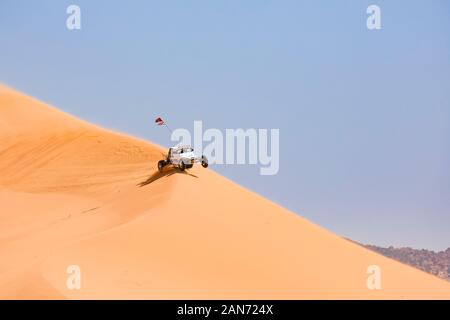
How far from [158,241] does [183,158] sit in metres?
5.93

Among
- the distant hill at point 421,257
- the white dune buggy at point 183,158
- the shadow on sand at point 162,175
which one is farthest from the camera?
the distant hill at point 421,257

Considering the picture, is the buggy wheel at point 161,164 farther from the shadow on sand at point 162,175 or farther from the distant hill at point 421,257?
the distant hill at point 421,257

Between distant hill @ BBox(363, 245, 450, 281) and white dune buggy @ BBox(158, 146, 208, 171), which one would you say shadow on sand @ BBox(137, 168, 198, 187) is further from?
distant hill @ BBox(363, 245, 450, 281)

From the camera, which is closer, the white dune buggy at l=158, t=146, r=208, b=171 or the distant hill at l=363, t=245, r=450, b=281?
the white dune buggy at l=158, t=146, r=208, b=171

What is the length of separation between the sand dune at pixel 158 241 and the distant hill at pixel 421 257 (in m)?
43.7

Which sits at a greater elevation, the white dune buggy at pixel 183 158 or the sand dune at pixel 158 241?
the white dune buggy at pixel 183 158

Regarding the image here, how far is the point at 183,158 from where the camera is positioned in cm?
2125

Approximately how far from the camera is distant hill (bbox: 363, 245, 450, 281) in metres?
63.1

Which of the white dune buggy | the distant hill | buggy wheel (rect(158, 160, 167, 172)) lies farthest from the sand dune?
the distant hill

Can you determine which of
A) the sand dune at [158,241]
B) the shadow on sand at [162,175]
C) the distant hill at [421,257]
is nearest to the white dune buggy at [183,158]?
the shadow on sand at [162,175]

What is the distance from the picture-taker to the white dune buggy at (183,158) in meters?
21.2

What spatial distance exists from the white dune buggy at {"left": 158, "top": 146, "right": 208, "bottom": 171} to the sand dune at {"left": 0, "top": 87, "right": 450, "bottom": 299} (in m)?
0.48
